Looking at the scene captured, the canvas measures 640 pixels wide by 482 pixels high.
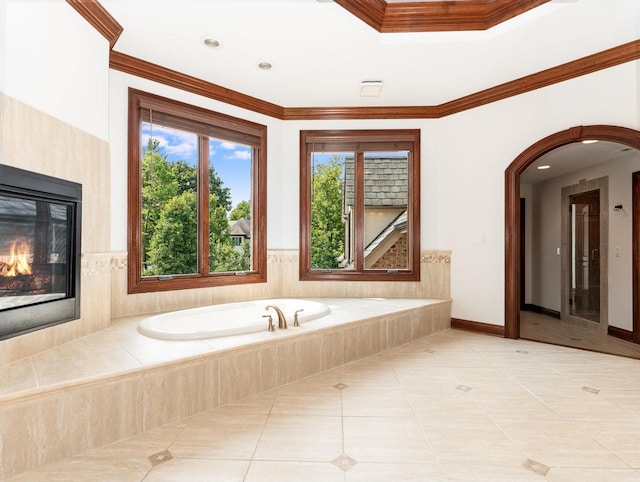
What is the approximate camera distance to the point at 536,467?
5.47ft

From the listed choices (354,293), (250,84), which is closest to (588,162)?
(354,293)

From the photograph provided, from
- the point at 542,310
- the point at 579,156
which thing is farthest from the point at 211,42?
the point at 542,310

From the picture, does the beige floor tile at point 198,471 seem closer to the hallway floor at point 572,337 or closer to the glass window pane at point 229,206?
the glass window pane at point 229,206

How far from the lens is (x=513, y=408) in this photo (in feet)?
7.36

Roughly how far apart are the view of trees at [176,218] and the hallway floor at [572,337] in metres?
3.45

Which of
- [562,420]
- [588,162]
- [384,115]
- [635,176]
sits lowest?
[562,420]

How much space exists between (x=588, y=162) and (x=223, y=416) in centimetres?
521

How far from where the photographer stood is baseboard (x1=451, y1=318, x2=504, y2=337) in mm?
3811

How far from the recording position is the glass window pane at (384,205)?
14.3 ft

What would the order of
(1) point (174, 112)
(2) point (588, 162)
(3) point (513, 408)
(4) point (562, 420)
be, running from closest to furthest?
1. (4) point (562, 420)
2. (3) point (513, 408)
3. (1) point (174, 112)
4. (2) point (588, 162)

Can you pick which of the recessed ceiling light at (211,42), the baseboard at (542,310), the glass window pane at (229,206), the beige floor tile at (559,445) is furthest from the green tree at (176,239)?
the baseboard at (542,310)

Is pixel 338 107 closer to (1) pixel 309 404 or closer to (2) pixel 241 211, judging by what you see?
(2) pixel 241 211

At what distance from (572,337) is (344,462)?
3.70m

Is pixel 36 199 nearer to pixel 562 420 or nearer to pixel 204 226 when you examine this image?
pixel 204 226
